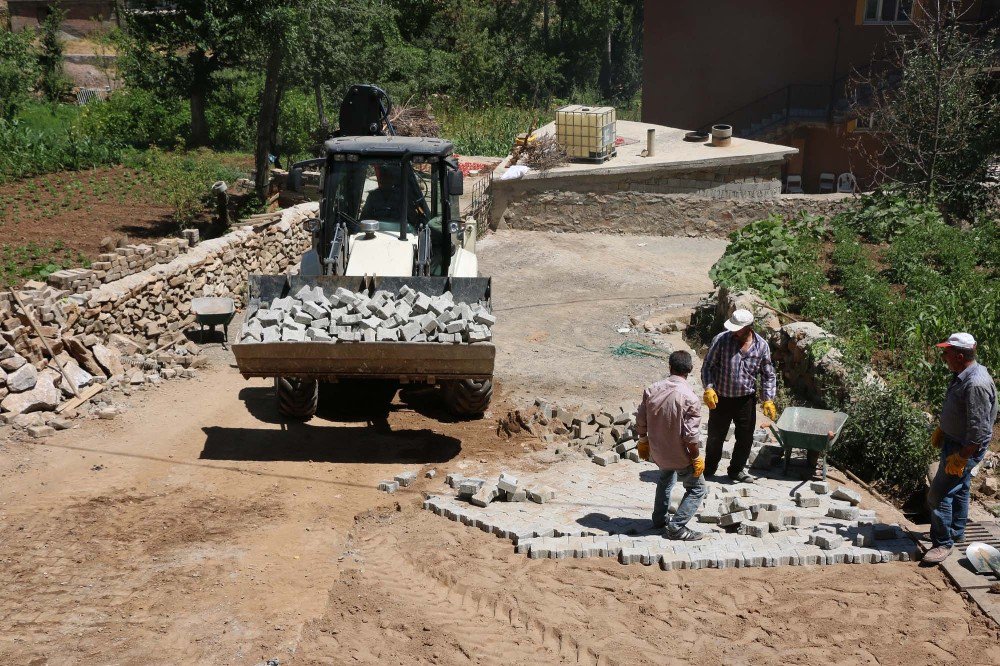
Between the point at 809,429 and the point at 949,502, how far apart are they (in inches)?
63.3

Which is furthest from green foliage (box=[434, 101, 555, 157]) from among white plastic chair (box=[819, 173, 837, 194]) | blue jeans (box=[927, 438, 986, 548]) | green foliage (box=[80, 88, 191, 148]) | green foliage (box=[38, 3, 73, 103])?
blue jeans (box=[927, 438, 986, 548])

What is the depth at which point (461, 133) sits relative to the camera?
2719cm

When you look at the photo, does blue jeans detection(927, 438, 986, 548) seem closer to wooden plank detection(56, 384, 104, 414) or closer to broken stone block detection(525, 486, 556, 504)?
broken stone block detection(525, 486, 556, 504)

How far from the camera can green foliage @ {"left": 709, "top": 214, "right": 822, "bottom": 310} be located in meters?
11.9

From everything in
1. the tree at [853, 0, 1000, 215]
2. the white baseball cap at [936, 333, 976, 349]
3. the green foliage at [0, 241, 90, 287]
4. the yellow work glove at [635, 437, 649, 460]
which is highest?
the tree at [853, 0, 1000, 215]

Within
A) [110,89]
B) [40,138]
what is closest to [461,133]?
[40,138]

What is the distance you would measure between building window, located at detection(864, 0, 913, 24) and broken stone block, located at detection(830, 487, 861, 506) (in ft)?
66.9

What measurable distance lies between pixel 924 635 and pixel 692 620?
139 cm

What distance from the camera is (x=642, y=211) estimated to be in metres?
18.6

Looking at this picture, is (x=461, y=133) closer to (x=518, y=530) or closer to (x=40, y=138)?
(x=40, y=138)

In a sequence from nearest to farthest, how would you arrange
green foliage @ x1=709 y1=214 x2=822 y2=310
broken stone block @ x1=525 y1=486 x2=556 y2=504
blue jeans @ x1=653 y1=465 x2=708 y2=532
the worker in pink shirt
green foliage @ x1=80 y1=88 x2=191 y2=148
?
the worker in pink shirt < blue jeans @ x1=653 y1=465 x2=708 y2=532 < broken stone block @ x1=525 y1=486 x2=556 y2=504 < green foliage @ x1=709 y1=214 x2=822 y2=310 < green foliage @ x1=80 y1=88 x2=191 y2=148

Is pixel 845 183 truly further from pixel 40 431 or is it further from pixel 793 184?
pixel 40 431

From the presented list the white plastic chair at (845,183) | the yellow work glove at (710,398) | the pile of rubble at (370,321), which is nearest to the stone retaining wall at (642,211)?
the white plastic chair at (845,183)

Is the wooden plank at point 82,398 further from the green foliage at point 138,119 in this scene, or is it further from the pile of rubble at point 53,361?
the green foliage at point 138,119
